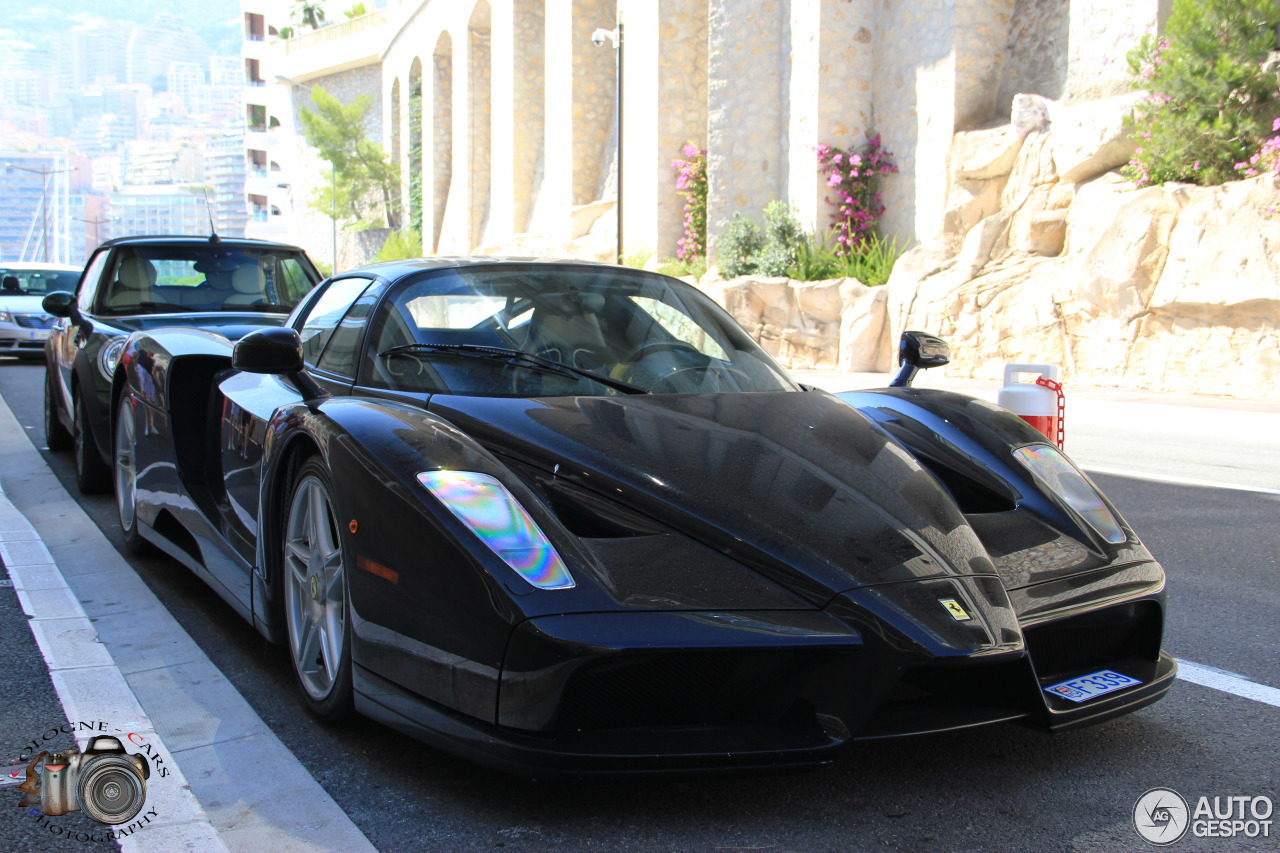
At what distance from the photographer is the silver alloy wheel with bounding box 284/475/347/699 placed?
2.76 m

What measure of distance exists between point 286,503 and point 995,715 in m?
1.95

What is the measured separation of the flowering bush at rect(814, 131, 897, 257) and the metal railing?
42.5m

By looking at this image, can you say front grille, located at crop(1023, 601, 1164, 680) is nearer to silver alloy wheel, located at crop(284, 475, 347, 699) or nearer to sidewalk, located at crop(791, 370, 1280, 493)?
silver alloy wheel, located at crop(284, 475, 347, 699)

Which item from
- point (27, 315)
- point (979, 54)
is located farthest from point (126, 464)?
point (979, 54)

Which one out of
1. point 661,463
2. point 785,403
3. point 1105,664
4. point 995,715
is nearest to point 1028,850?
point 995,715

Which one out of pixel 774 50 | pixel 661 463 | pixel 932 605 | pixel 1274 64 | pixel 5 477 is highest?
pixel 774 50

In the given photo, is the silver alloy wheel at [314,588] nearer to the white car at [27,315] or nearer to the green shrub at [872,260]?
the white car at [27,315]

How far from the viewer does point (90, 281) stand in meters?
7.36

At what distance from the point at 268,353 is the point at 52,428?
5383 millimetres

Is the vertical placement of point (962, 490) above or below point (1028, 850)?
above

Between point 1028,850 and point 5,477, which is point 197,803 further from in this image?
point 5,477

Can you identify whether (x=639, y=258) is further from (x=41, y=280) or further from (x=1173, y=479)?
(x=1173, y=479)

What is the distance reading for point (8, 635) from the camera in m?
3.60

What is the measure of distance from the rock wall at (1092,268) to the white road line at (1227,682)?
10591 mm
